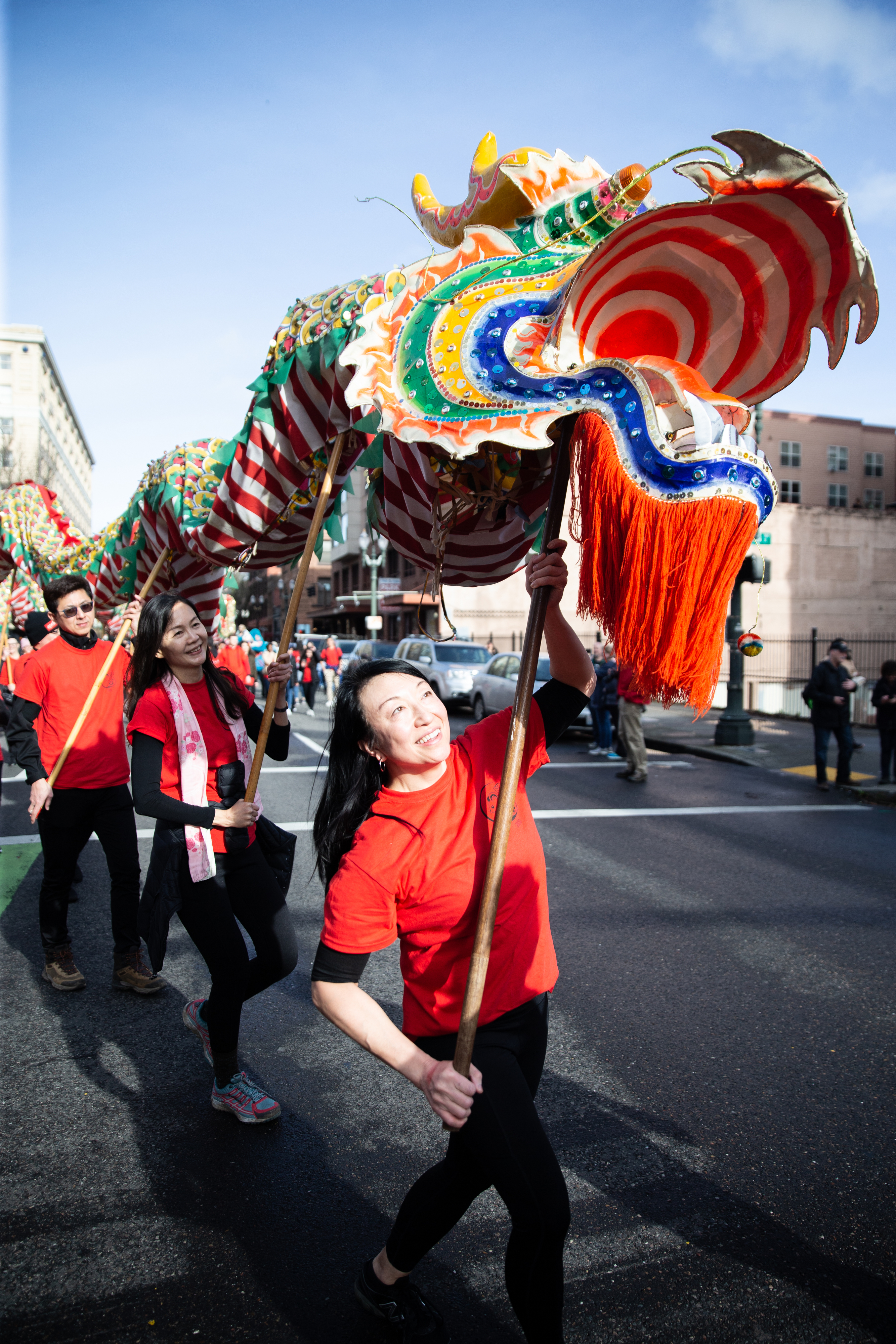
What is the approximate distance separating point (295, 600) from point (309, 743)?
11.2 meters

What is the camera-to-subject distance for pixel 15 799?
9117mm

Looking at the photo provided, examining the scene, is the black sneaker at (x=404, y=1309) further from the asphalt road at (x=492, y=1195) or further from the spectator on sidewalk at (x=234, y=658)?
the spectator on sidewalk at (x=234, y=658)

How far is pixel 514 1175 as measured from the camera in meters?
1.78

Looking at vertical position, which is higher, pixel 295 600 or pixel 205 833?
pixel 295 600

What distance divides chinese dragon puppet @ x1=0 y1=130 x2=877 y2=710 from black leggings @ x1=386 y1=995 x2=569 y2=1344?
2.91 ft

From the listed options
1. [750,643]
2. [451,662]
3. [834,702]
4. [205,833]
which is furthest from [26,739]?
[451,662]

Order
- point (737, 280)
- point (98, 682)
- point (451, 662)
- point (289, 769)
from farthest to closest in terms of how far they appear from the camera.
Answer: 1. point (451, 662)
2. point (289, 769)
3. point (98, 682)
4. point (737, 280)

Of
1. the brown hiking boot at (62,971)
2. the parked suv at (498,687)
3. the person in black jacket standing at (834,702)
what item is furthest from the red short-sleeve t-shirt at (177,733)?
the parked suv at (498,687)

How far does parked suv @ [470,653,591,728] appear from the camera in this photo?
1555cm

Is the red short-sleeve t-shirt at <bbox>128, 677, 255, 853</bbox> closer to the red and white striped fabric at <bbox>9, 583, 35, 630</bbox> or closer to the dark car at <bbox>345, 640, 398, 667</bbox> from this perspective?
the red and white striped fabric at <bbox>9, 583, 35, 630</bbox>

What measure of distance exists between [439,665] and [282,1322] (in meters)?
16.6

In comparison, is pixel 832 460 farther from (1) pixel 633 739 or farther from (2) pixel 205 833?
(2) pixel 205 833

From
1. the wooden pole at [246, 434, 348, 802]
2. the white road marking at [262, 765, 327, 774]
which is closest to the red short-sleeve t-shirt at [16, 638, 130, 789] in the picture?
the wooden pole at [246, 434, 348, 802]

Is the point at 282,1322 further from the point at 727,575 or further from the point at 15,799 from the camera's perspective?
the point at 15,799
